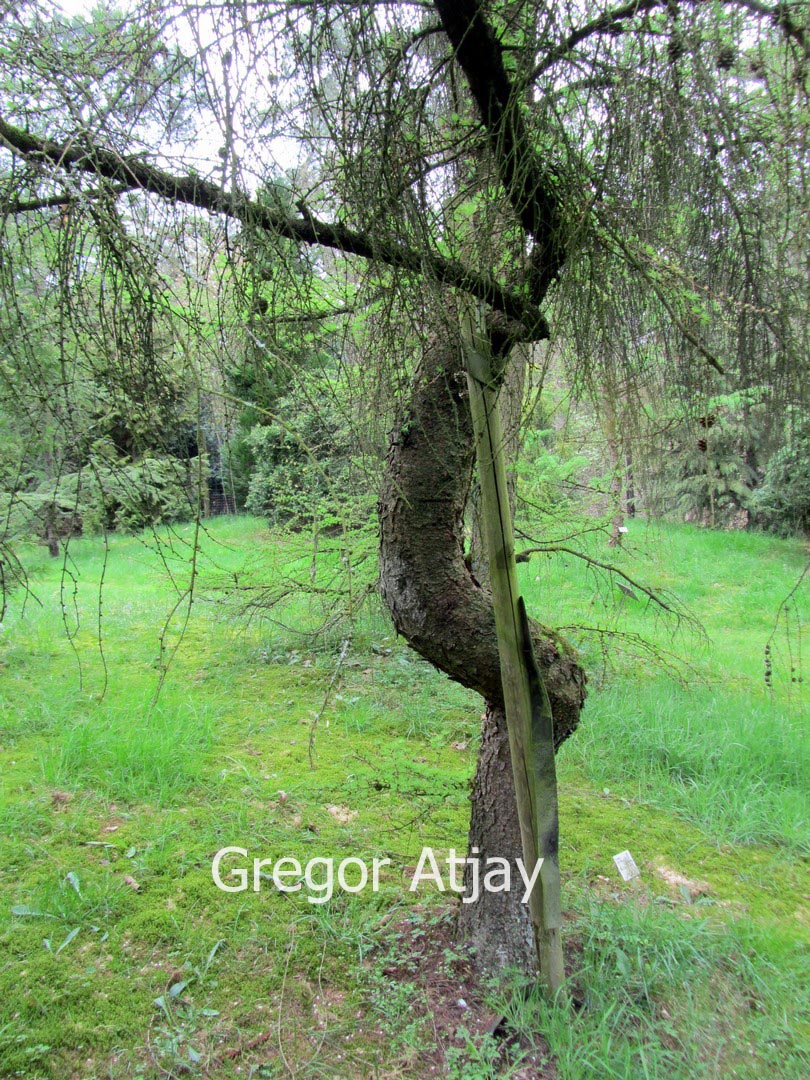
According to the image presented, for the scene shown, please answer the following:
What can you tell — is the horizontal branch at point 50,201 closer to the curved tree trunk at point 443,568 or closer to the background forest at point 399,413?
the background forest at point 399,413

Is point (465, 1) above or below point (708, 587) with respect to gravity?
above

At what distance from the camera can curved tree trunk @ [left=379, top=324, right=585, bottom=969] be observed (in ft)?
6.56

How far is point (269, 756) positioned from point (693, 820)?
2266 mm

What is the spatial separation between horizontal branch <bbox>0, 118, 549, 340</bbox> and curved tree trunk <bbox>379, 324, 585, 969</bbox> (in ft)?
1.74

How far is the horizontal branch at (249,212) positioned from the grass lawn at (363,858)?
74cm

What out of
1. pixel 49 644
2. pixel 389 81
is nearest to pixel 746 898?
pixel 389 81

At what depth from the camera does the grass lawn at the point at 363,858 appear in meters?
1.86

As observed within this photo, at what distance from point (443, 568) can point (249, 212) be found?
3.84 feet

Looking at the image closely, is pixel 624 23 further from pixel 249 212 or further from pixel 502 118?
pixel 249 212

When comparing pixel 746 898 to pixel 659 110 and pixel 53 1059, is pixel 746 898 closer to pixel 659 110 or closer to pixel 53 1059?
pixel 53 1059

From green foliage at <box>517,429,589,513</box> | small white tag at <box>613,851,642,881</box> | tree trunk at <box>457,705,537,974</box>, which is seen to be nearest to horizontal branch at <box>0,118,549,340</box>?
tree trunk at <box>457,705,537,974</box>

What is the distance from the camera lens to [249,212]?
1186 mm

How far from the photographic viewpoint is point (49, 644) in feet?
17.5

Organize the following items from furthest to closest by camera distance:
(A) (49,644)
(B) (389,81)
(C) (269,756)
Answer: (A) (49,644) → (C) (269,756) → (B) (389,81)
